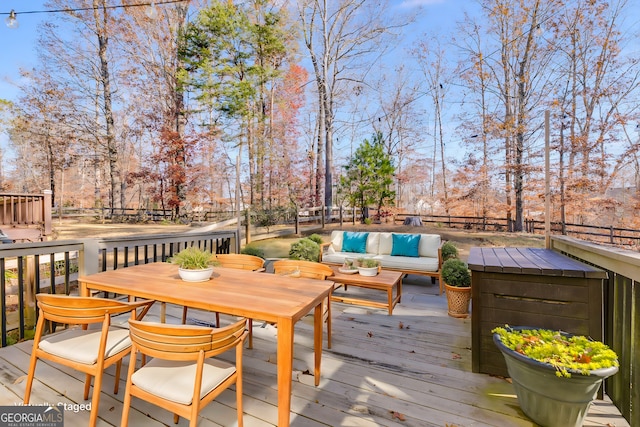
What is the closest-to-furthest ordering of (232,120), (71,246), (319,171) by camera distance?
1. (71,246)
2. (232,120)
3. (319,171)

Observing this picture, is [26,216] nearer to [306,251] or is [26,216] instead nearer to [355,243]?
[306,251]

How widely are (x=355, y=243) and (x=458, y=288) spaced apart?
2.01 m

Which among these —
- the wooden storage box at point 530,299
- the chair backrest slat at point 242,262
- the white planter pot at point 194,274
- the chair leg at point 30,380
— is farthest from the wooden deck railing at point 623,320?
the chair leg at point 30,380

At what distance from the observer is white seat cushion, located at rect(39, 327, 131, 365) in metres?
1.50

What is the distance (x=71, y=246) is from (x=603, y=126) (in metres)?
13.0

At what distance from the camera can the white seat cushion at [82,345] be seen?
1504 millimetres

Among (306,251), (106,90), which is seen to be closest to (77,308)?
(306,251)

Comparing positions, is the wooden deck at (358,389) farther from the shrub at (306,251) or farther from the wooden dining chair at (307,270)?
the shrub at (306,251)

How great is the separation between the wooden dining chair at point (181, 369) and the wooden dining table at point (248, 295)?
0.63 ft

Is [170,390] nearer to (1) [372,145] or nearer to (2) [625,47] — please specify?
(1) [372,145]

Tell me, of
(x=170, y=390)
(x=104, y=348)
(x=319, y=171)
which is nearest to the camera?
(x=170, y=390)

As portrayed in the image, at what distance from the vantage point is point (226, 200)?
14.7 m

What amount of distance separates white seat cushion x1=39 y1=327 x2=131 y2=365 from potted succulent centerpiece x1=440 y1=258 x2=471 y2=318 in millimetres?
2923

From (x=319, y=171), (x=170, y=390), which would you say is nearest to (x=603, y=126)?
(x=319, y=171)
